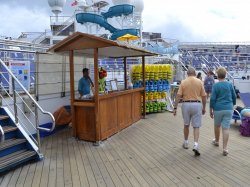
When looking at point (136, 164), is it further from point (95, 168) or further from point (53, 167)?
point (53, 167)

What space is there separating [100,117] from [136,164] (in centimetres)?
174

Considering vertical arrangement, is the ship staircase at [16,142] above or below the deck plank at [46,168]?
above

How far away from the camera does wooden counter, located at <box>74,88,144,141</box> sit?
604cm

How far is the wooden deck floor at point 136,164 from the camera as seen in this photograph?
13.3ft

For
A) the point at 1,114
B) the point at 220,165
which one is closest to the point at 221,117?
the point at 220,165

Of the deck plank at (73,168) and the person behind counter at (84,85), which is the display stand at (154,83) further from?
the deck plank at (73,168)

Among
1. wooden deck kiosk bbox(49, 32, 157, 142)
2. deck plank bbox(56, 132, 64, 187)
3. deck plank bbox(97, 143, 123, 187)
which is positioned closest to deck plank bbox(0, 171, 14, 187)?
deck plank bbox(56, 132, 64, 187)

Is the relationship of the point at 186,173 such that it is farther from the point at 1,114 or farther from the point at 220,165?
the point at 1,114

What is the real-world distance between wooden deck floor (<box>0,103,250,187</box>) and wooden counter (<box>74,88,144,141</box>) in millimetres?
244

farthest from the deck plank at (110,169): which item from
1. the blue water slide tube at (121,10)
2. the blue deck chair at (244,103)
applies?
the blue water slide tube at (121,10)

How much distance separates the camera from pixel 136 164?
15.5 ft

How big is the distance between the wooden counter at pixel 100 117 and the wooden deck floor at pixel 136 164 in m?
0.24

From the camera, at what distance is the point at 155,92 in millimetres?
9719

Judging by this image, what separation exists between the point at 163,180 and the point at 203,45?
44.8 meters
